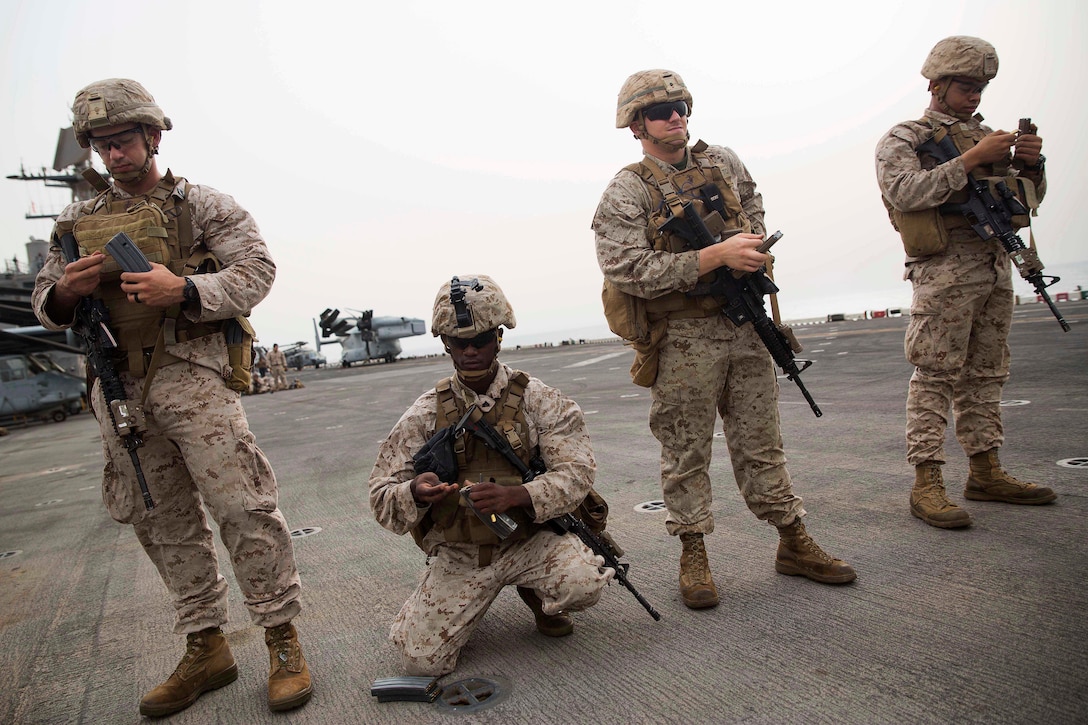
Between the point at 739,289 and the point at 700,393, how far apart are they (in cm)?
51

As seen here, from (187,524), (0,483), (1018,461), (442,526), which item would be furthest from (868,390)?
(0,483)

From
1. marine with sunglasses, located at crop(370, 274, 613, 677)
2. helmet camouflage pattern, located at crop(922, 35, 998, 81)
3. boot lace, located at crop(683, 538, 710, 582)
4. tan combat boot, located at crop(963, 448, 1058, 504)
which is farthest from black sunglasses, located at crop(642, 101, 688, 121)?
tan combat boot, located at crop(963, 448, 1058, 504)

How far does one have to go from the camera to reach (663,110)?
3416 millimetres

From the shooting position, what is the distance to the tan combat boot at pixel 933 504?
3762mm

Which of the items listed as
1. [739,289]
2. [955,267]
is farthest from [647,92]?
[955,267]

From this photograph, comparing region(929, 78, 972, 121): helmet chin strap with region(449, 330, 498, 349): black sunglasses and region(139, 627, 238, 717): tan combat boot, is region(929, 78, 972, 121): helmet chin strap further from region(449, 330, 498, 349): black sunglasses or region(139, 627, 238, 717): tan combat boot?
region(139, 627, 238, 717): tan combat boot

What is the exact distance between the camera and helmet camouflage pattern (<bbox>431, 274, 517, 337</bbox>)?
9.88 feet

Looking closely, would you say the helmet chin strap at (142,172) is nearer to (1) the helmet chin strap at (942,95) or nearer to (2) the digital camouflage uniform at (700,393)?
(2) the digital camouflage uniform at (700,393)

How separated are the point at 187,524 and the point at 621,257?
7.33ft

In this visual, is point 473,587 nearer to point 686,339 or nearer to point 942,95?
point 686,339

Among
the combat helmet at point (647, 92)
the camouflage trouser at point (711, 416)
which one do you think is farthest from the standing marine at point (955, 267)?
the combat helmet at point (647, 92)

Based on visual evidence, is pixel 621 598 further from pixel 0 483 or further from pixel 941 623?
pixel 0 483

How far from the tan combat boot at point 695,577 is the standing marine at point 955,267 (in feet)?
4.55

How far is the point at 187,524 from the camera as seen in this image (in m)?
3.21
